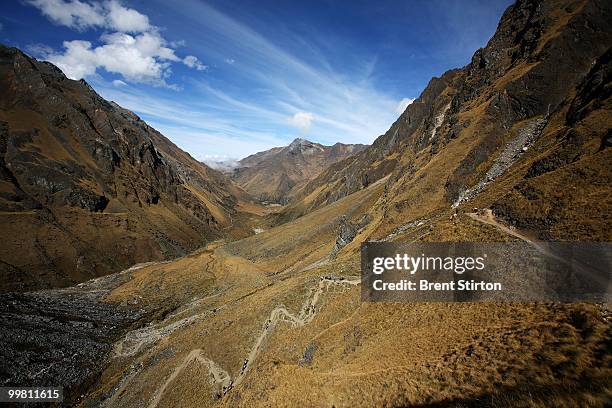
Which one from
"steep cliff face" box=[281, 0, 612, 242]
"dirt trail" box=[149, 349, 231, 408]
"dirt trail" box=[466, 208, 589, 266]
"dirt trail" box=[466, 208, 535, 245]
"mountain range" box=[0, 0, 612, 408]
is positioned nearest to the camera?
"mountain range" box=[0, 0, 612, 408]

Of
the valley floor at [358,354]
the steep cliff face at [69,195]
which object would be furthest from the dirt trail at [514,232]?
the steep cliff face at [69,195]

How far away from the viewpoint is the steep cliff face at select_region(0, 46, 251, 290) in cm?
10156

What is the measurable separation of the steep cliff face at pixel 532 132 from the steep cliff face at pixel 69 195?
104924mm

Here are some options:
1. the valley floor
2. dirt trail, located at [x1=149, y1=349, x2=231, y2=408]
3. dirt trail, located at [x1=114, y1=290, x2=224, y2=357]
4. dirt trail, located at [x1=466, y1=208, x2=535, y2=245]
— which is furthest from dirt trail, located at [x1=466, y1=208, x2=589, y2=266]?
dirt trail, located at [x1=114, y1=290, x2=224, y2=357]

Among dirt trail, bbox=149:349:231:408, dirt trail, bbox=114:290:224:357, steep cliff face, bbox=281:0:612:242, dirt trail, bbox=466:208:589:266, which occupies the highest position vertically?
steep cliff face, bbox=281:0:612:242

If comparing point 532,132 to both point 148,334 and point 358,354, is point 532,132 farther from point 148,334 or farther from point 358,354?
point 148,334

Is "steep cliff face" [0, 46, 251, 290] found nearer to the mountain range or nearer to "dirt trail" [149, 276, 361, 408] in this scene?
the mountain range

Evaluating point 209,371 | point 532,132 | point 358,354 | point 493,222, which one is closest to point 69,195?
point 209,371

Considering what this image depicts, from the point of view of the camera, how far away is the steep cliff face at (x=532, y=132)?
2440cm

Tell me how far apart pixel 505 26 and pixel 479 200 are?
212ft

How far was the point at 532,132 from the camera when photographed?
44.5 meters

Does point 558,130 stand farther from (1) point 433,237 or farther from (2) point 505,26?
(2) point 505,26

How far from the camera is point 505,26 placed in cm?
7281

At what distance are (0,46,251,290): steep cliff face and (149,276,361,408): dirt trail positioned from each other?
7946cm
